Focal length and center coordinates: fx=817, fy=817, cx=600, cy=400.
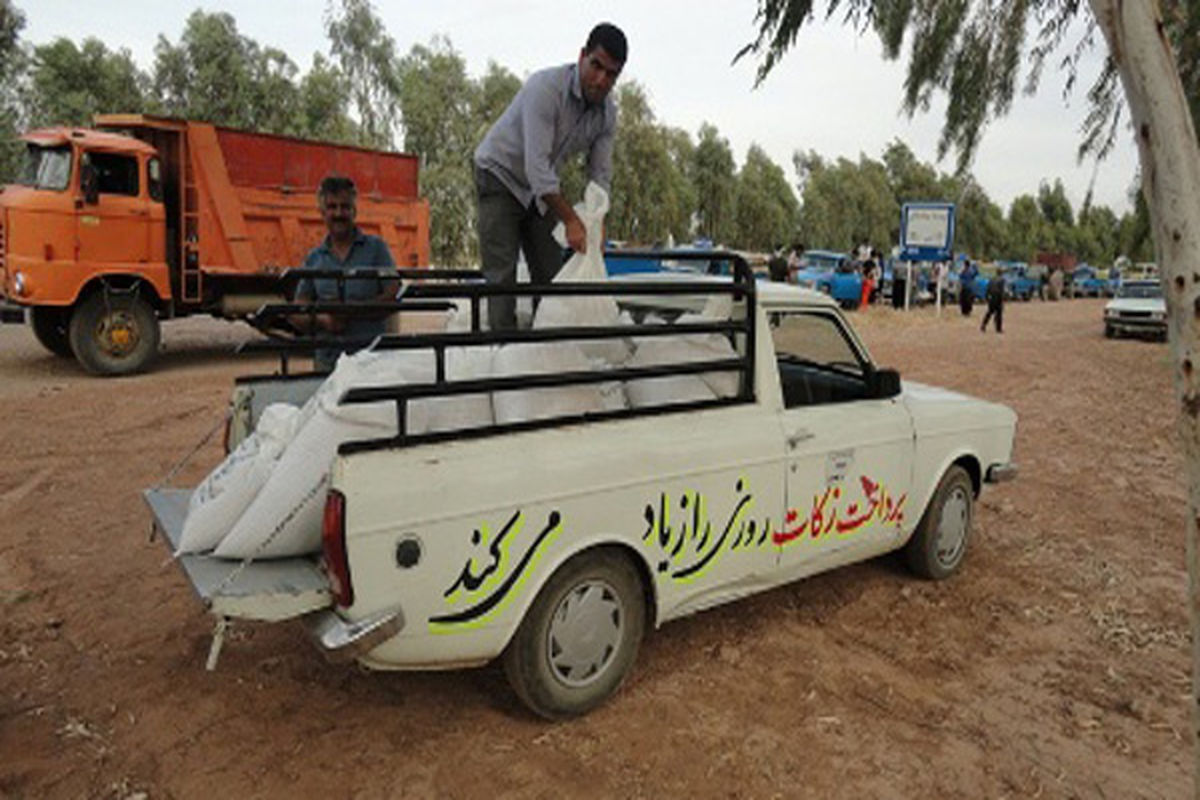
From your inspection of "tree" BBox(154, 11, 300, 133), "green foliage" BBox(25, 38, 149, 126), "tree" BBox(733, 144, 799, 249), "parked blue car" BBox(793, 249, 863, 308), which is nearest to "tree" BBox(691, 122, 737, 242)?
"tree" BBox(733, 144, 799, 249)

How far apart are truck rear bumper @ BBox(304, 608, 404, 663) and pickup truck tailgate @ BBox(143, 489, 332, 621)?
75mm

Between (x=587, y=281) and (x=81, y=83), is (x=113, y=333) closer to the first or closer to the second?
(x=587, y=281)

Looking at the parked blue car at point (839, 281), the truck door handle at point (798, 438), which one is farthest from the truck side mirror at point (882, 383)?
the parked blue car at point (839, 281)

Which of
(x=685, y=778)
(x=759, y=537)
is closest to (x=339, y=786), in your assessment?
(x=685, y=778)

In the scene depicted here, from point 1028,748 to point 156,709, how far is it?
321 centimetres

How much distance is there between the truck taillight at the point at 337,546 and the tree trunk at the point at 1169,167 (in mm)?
2177

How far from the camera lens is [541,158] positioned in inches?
134

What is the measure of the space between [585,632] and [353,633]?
88cm

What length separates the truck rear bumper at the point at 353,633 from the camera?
2.42 m

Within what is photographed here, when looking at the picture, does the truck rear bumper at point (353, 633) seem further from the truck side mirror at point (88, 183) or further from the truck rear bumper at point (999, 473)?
the truck side mirror at point (88, 183)

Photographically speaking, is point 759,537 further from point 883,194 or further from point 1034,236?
point 1034,236

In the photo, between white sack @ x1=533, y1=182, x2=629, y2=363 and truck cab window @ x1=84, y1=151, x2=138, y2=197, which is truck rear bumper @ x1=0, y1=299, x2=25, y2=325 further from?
white sack @ x1=533, y1=182, x2=629, y2=363

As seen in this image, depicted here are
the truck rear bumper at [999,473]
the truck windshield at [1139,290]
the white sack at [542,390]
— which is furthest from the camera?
the truck windshield at [1139,290]

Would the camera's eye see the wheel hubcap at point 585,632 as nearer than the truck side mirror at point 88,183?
Yes
